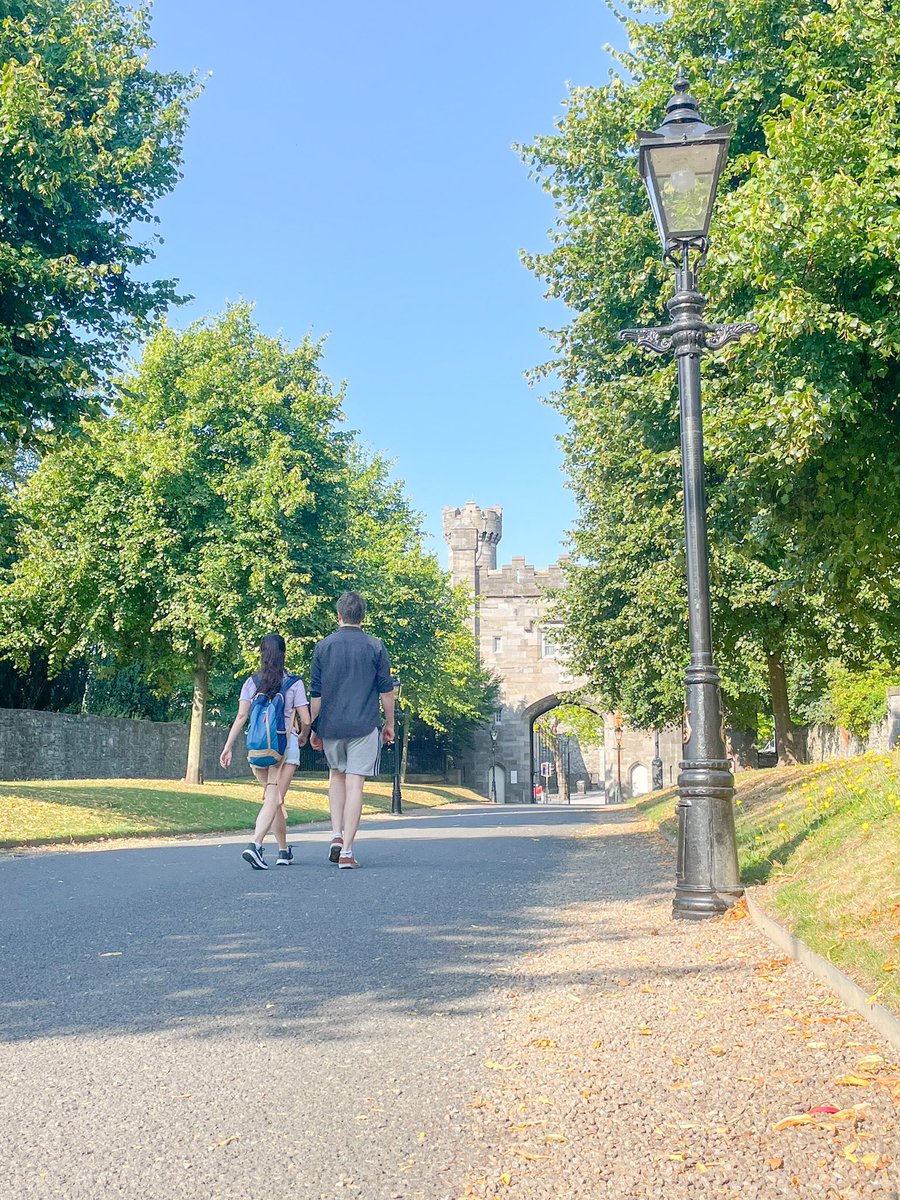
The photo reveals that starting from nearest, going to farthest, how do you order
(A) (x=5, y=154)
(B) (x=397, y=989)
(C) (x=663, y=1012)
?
1. (C) (x=663, y=1012)
2. (B) (x=397, y=989)
3. (A) (x=5, y=154)

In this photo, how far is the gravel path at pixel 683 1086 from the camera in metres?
2.75

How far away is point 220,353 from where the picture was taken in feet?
95.2

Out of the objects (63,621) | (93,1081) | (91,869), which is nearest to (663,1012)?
(93,1081)

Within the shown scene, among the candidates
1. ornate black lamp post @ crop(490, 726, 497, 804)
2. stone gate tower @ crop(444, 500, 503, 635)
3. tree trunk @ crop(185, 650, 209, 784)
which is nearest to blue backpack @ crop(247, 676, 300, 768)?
tree trunk @ crop(185, 650, 209, 784)

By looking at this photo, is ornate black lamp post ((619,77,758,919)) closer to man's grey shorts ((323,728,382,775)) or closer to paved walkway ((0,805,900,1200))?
paved walkway ((0,805,900,1200))

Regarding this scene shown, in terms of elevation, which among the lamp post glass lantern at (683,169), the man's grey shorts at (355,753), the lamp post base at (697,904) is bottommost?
the lamp post base at (697,904)

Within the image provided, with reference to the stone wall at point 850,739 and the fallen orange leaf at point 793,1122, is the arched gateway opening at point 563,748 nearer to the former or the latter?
the stone wall at point 850,739

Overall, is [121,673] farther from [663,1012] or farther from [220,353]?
[663,1012]

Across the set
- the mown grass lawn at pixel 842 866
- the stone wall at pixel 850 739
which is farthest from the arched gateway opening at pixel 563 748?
the mown grass lawn at pixel 842 866

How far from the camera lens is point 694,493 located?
7305 mm

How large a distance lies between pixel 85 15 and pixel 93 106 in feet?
4.09

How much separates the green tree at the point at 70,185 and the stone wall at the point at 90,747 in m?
9.68

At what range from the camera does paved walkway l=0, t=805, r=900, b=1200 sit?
2.82m

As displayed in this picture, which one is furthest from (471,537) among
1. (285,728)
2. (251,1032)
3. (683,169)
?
(251,1032)
